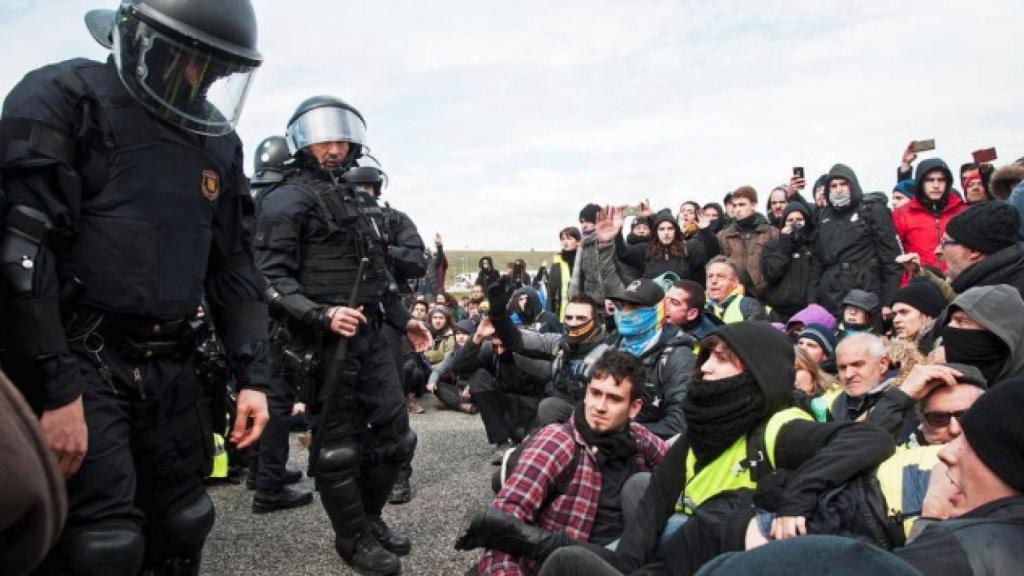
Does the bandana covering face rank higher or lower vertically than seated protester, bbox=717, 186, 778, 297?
lower

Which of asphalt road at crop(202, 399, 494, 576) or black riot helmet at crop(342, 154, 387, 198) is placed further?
black riot helmet at crop(342, 154, 387, 198)

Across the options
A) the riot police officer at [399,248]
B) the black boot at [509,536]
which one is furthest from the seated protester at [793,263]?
the black boot at [509,536]

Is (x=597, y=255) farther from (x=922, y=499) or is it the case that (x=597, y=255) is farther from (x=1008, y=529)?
(x=1008, y=529)

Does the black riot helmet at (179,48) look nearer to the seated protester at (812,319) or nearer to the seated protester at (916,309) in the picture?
the seated protester at (916,309)

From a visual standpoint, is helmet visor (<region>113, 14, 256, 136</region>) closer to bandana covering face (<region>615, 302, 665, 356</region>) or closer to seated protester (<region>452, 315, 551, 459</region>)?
bandana covering face (<region>615, 302, 665, 356</region>)

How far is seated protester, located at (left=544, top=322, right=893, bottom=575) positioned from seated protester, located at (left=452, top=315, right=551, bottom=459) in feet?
11.5

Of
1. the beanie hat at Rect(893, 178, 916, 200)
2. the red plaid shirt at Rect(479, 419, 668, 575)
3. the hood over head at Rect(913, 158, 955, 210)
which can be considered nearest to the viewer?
the red plaid shirt at Rect(479, 419, 668, 575)

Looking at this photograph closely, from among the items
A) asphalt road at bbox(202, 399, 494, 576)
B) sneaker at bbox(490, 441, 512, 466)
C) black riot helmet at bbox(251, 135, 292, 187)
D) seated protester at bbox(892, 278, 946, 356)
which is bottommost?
sneaker at bbox(490, 441, 512, 466)

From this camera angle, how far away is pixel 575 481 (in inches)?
130

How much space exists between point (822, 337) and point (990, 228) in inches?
A: 70.9

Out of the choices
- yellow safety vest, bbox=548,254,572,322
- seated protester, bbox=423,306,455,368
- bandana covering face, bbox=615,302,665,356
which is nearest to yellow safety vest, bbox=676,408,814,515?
bandana covering face, bbox=615,302,665,356

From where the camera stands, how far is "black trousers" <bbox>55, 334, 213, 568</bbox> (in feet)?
7.07

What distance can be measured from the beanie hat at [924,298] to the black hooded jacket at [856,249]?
3.62 ft

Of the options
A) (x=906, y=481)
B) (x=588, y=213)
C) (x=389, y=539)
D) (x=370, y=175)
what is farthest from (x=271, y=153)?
(x=906, y=481)
